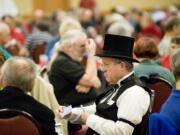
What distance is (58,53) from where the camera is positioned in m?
5.85

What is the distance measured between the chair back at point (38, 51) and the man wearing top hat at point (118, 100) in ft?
12.5

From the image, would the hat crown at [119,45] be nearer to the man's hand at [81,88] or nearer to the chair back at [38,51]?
the man's hand at [81,88]

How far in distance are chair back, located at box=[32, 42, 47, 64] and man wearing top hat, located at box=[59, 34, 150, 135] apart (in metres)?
3.82

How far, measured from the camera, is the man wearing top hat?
357 cm

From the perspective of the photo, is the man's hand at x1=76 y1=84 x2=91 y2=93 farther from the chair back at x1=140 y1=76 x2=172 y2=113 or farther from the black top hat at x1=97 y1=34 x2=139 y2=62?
the black top hat at x1=97 y1=34 x2=139 y2=62

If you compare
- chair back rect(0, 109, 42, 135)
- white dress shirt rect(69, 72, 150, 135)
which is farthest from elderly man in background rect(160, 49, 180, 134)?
chair back rect(0, 109, 42, 135)

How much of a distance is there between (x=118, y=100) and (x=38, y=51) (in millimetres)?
4315

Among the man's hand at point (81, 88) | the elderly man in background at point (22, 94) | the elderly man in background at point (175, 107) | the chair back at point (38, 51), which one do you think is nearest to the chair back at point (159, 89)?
the man's hand at point (81, 88)

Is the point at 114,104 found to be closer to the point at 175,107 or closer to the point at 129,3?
the point at 175,107

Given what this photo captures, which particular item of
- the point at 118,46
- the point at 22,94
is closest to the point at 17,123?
the point at 22,94

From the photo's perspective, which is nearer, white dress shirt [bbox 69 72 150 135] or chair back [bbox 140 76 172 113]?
white dress shirt [bbox 69 72 150 135]

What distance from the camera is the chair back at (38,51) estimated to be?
7814 mm

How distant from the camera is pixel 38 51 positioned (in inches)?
312

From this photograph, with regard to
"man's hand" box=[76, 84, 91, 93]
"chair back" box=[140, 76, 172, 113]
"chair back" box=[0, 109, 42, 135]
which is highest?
"chair back" box=[0, 109, 42, 135]
